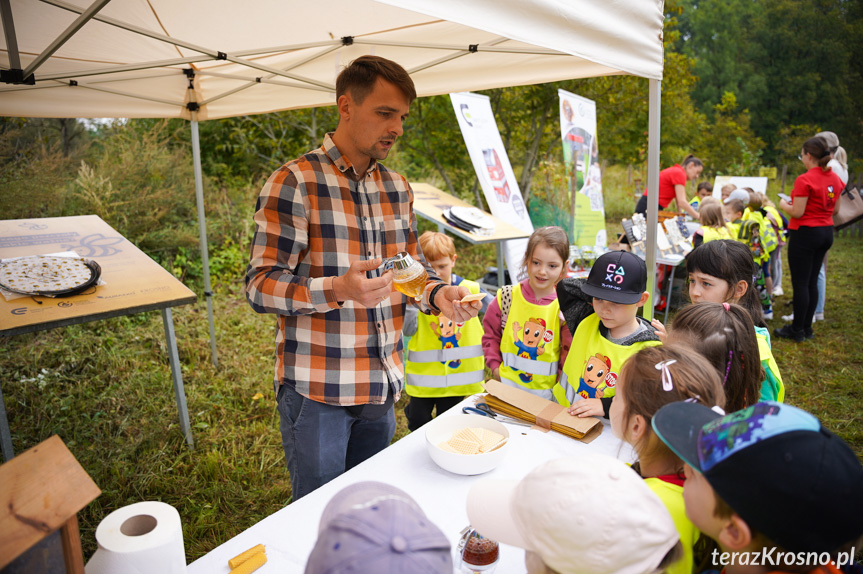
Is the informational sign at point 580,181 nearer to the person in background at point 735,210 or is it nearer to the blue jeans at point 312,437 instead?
the person in background at point 735,210

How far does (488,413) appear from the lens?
1889mm

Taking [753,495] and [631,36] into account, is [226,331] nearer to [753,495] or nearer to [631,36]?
[631,36]

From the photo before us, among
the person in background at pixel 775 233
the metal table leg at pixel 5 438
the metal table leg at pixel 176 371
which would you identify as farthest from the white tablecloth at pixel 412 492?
the person in background at pixel 775 233

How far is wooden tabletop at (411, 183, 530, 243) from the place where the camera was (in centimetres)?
459

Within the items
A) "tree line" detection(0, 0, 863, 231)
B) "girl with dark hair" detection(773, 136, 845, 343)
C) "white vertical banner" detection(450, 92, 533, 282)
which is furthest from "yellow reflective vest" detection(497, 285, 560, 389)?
"tree line" detection(0, 0, 863, 231)

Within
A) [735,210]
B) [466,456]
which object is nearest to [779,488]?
[466,456]

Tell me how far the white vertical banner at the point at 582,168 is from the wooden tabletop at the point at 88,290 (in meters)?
4.37

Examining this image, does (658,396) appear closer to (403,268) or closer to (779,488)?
(779,488)

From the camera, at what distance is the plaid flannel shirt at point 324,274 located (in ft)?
5.17

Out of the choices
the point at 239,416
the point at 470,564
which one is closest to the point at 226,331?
the point at 239,416

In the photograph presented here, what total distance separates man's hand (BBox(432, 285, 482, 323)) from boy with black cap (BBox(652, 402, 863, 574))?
95 centimetres

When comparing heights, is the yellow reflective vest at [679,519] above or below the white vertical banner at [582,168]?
below

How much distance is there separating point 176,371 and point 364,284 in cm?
237

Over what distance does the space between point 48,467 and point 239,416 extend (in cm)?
325
